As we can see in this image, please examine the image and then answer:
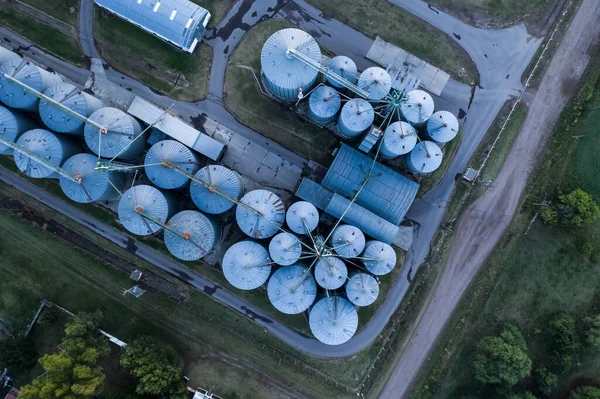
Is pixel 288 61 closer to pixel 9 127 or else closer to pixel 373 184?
pixel 373 184

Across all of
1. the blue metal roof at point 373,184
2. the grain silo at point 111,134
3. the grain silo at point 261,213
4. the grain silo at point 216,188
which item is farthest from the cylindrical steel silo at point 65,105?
the blue metal roof at point 373,184

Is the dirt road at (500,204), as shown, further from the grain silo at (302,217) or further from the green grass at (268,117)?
the green grass at (268,117)

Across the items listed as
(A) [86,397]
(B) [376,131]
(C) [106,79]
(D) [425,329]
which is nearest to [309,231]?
(B) [376,131]

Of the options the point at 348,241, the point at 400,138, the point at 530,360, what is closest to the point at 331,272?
the point at 348,241

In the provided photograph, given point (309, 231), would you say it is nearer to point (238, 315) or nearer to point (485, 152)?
point (238, 315)

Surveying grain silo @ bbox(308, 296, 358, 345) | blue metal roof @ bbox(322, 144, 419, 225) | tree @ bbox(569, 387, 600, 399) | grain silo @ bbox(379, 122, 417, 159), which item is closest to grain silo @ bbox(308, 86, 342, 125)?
blue metal roof @ bbox(322, 144, 419, 225)

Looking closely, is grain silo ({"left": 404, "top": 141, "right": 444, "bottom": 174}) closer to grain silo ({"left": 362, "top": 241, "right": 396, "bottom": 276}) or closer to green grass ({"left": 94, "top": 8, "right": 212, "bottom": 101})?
grain silo ({"left": 362, "top": 241, "right": 396, "bottom": 276})
